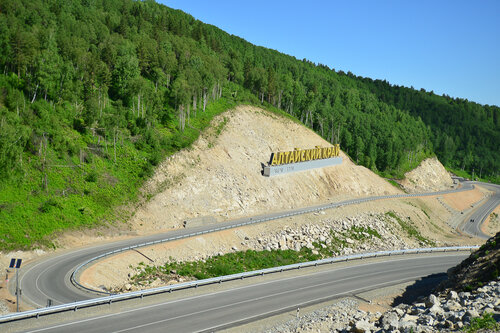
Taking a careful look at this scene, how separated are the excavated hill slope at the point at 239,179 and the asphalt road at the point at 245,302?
23419 millimetres

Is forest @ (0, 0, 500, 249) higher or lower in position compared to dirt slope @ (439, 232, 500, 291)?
higher

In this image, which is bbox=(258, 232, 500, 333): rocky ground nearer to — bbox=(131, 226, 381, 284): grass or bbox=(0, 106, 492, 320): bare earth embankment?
bbox=(131, 226, 381, 284): grass

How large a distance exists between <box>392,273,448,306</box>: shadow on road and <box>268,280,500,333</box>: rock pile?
8.37 m

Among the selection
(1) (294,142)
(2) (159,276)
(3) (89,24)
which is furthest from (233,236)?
(3) (89,24)

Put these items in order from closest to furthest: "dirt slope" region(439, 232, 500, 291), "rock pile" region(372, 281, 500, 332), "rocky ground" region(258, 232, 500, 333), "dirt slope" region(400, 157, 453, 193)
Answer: "rock pile" region(372, 281, 500, 332), "rocky ground" region(258, 232, 500, 333), "dirt slope" region(439, 232, 500, 291), "dirt slope" region(400, 157, 453, 193)

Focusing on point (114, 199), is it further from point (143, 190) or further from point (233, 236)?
point (233, 236)

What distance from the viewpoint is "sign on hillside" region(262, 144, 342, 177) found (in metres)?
80.3

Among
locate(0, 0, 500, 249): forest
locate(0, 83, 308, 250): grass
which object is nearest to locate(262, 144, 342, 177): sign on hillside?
locate(0, 0, 500, 249): forest

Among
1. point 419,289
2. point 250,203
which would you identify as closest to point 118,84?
point 250,203

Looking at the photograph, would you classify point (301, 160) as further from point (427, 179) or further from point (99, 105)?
point (427, 179)

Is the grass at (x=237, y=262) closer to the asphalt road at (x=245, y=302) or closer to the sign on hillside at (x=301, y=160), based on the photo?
the asphalt road at (x=245, y=302)

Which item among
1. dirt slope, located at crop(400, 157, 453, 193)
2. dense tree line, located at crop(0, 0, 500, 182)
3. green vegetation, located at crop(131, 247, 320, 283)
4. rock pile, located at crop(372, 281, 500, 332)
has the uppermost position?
dense tree line, located at crop(0, 0, 500, 182)

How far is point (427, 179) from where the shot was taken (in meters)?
136

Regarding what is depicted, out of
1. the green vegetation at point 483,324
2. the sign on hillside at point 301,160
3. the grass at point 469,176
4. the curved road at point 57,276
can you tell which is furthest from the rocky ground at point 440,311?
the grass at point 469,176
